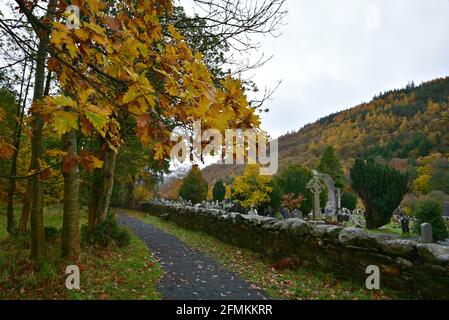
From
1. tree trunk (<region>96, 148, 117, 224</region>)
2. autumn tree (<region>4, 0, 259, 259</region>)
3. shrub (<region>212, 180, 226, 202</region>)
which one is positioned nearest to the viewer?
autumn tree (<region>4, 0, 259, 259</region>)

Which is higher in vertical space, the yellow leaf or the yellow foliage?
the yellow foliage

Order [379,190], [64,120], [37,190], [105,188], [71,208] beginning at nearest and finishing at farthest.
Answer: [64,120]
[37,190]
[71,208]
[105,188]
[379,190]

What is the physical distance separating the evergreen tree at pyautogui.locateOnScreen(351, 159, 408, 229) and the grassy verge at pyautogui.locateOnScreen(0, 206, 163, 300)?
15.0m

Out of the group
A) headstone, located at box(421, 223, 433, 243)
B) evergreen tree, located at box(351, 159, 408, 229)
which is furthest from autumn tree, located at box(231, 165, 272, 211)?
headstone, located at box(421, 223, 433, 243)

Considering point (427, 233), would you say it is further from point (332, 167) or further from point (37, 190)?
point (332, 167)

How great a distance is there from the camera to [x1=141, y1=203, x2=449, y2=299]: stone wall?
4.75 m

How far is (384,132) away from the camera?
240 feet

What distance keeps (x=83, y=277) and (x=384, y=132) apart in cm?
7872

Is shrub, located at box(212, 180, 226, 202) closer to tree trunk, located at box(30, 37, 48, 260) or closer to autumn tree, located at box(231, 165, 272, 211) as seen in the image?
autumn tree, located at box(231, 165, 272, 211)

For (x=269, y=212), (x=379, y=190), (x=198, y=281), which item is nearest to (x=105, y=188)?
(x=198, y=281)

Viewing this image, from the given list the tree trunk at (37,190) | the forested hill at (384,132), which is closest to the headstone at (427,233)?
the tree trunk at (37,190)

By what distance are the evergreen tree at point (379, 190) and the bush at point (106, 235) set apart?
14550 mm
